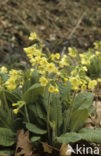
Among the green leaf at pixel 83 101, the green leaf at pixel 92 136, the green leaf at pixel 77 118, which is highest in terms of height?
the green leaf at pixel 83 101

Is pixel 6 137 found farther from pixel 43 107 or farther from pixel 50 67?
pixel 50 67

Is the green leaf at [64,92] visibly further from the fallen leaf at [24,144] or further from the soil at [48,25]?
the soil at [48,25]

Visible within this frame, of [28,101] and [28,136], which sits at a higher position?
[28,101]

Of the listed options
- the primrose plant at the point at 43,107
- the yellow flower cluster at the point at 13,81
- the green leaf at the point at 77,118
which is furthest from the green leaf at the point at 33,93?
the green leaf at the point at 77,118

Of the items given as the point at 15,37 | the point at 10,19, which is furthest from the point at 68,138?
the point at 10,19

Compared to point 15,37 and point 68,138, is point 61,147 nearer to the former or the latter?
point 68,138

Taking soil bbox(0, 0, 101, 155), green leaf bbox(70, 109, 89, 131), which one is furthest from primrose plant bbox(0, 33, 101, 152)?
soil bbox(0, 0, 101, 155)
